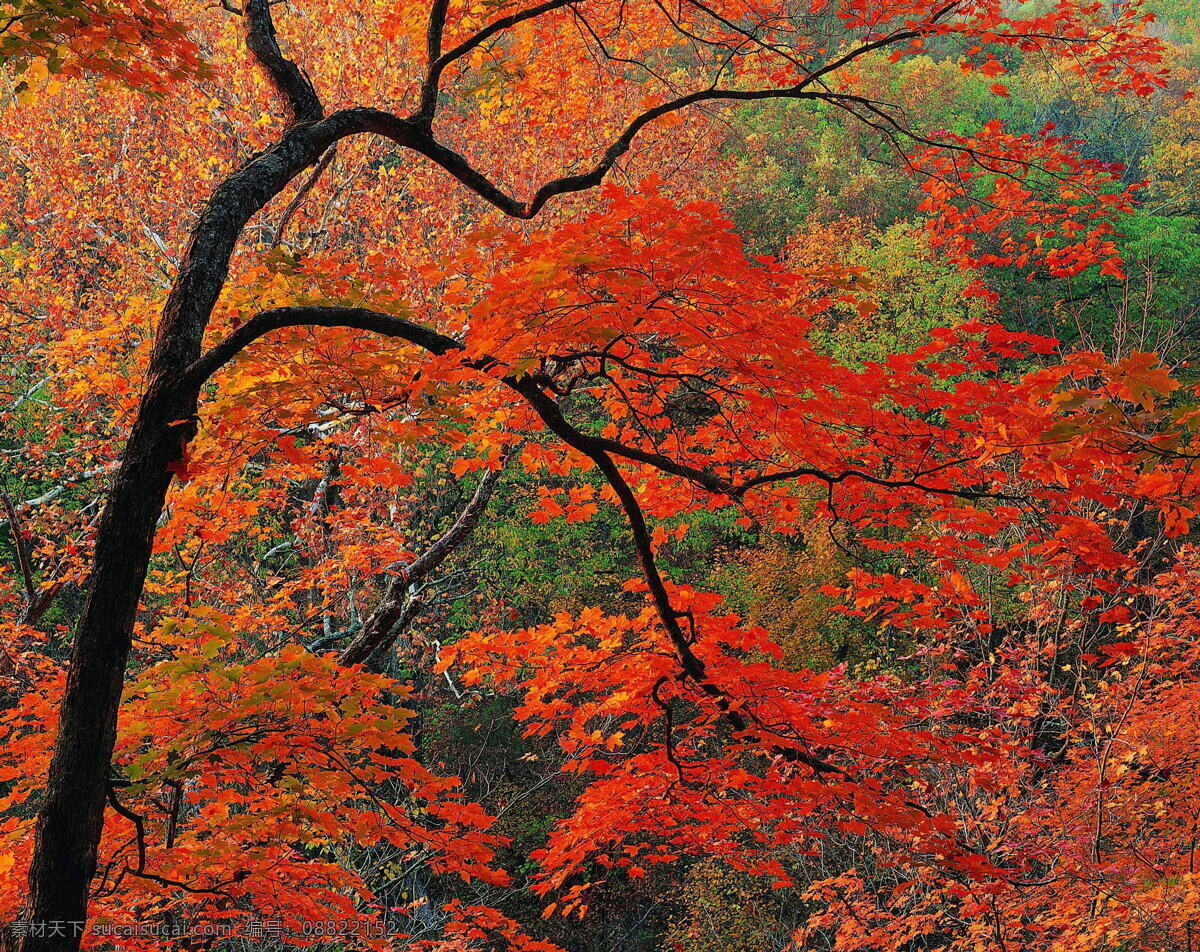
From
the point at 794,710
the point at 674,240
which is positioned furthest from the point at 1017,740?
the point at 674,240

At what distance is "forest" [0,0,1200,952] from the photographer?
2354 millimetres

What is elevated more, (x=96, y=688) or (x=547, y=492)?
(x=547, y=492)

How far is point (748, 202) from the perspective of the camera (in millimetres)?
20406

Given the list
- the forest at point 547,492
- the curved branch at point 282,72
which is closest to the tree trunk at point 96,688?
the forest at point 547,492

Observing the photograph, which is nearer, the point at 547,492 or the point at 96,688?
the point at 96,688

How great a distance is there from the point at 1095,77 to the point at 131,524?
Answer: 5.47 meters

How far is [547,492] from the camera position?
4191 millimetres

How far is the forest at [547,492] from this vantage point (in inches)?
92.7

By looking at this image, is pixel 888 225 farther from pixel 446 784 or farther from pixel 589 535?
pixel 446 784

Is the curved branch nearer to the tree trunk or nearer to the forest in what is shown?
the forest

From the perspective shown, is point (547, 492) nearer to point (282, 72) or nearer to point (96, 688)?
point (282, 72)

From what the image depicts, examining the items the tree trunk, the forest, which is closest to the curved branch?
the forest

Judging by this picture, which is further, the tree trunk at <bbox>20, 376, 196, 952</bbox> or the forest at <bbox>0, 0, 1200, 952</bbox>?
the forest at <bbox>0, 0, 1200, 952</bbox>

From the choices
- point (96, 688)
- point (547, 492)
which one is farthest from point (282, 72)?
point (547, 492)
